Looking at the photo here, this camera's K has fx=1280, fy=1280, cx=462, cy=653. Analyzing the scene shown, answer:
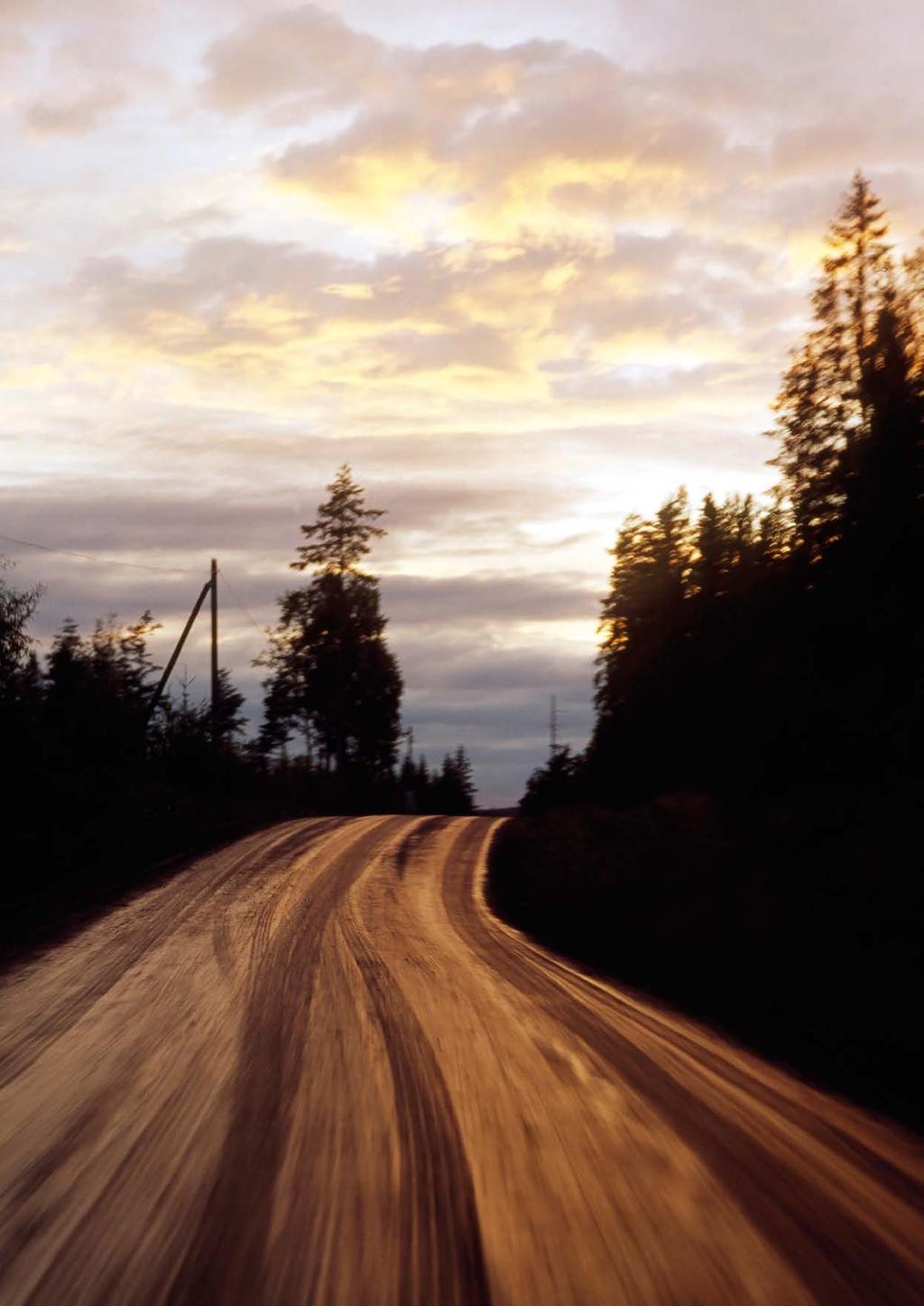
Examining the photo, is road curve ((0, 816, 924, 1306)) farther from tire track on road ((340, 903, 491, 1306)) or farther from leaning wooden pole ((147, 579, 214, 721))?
leaning wooden pole ((147, 579, 214, 721))

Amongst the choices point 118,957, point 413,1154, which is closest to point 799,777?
point 118,957

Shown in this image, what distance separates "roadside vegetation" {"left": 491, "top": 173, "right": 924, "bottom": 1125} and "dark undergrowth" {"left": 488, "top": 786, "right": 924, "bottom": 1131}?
1.7 inches

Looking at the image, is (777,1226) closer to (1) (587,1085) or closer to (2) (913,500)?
(1) (587,1085)

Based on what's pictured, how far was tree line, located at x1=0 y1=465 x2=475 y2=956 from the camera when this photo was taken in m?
23.0

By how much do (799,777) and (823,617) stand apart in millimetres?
3702

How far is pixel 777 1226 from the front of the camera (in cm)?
504

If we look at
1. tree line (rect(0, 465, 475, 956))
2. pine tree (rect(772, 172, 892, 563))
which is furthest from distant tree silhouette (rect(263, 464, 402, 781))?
pine tree (rect(772, 172, 892, 563))

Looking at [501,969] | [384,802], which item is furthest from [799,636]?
[384,802]

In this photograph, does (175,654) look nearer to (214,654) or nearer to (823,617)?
(214,654)

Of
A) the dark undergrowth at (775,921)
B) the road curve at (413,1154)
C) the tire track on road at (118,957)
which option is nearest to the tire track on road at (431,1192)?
the road curve at (413,1154)

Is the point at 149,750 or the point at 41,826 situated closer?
the point at 41,826

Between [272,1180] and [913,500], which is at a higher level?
[913,500]

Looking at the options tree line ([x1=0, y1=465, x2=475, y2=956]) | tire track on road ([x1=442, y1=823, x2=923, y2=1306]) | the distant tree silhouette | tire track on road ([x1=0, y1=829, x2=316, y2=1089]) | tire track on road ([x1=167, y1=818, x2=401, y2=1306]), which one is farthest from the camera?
the distant tree silhouette

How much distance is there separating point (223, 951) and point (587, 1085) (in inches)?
254
